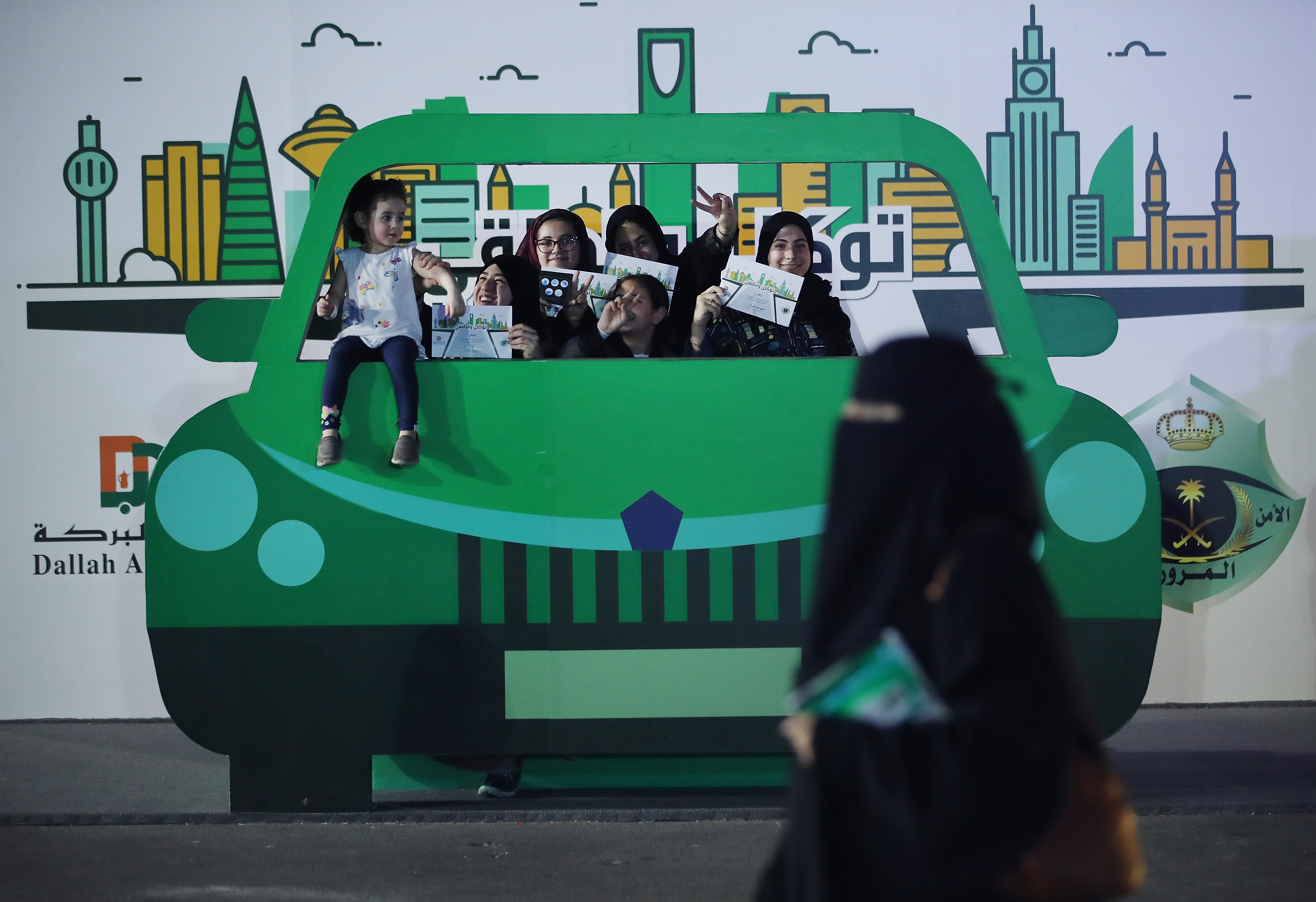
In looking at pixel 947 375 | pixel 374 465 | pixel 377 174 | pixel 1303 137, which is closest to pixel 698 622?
pixel 374 465

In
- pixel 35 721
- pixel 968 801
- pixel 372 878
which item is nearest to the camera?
pixel 968 801

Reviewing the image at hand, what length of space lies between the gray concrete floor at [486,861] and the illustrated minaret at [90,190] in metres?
2.78

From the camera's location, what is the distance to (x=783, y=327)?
3.81 m

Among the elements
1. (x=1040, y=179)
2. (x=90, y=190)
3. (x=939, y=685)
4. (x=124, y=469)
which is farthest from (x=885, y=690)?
(x=90, y=190)

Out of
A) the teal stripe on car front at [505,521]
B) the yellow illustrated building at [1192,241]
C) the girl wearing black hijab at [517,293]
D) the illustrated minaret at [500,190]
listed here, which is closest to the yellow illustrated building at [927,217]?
the yellow illustrated building at [1192,241]

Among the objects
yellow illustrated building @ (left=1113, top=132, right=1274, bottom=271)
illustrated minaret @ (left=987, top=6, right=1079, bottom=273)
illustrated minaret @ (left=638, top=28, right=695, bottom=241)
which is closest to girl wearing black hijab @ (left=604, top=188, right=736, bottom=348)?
illustrated minaret @ (left=638, top=28, right=695, bottom=241)

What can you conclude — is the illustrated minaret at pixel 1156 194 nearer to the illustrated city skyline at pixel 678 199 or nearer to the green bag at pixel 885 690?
the illustrated city skyline at pixel 678 199

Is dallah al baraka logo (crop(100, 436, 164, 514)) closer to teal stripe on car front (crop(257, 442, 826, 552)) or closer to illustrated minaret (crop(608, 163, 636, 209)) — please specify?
teal stripe on car front (crop(257, 442, 826, 552))

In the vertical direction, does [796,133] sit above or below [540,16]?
below

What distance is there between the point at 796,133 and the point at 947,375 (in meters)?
2.49

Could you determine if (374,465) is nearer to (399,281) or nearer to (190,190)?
(399,281)

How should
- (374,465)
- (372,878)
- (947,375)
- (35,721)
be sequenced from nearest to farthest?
(947,375)
(372,878)
(374,465)
(35,721)

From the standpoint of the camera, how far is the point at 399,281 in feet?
11.7

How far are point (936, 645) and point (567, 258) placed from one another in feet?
10.0
